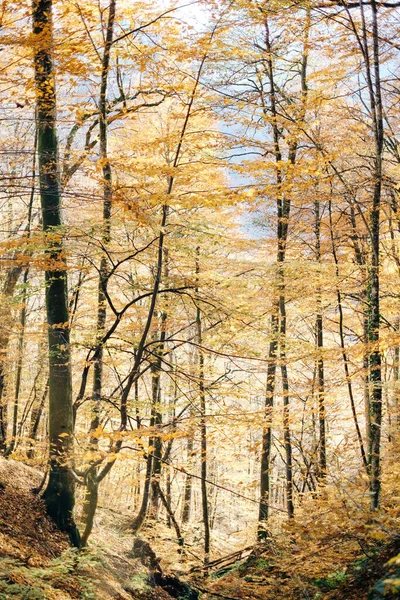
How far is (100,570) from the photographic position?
727 cm

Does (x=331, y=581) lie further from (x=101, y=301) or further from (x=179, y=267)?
(x=179, y=267)

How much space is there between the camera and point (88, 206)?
33.9 feet

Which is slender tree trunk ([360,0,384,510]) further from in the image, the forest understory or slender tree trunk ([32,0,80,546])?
slender tree trunk ([32,0,80,546])

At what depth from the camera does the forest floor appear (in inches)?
204

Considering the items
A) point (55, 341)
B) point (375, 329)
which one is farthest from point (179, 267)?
point (375, 329)

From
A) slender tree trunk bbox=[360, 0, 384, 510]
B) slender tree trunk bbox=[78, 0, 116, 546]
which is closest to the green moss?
slender tree trunk bbox=[360, 0, 384, 510]

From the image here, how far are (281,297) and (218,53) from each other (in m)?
5.21

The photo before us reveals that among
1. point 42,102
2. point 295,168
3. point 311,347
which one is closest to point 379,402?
point 311,347

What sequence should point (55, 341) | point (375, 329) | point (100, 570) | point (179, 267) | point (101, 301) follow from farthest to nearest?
point (179, 267), point (101, 301), point (55, 341), point (100, 570), point (375, 329)

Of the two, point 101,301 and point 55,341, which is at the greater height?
point 101,301

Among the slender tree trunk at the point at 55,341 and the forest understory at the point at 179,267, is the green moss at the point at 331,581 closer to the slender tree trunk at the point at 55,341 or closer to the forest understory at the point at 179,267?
the forest understory at the point at 179,267

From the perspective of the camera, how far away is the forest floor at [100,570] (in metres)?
5.17

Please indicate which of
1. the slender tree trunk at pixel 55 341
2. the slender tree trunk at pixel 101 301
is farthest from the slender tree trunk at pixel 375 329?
the slender tree trunk at pixel 55 341

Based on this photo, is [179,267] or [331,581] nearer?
[331,581]
